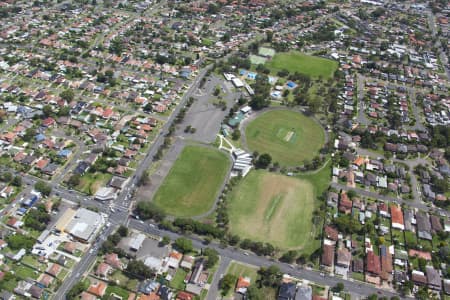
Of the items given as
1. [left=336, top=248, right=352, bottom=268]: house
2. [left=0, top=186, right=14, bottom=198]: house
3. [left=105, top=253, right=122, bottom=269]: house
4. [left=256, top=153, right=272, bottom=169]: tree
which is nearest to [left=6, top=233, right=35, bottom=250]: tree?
[left=0, top=186, right=14, bottom=198]: house

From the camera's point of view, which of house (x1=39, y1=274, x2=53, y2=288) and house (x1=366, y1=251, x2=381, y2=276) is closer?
house (x1=39, y1=274, x2=53, y2=288)

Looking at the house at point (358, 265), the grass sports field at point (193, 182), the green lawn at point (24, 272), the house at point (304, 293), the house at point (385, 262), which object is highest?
the grass sports field at point (193, 182)

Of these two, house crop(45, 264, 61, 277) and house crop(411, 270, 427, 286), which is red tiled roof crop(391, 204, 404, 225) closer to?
house crop(411, 270, 427, 286)

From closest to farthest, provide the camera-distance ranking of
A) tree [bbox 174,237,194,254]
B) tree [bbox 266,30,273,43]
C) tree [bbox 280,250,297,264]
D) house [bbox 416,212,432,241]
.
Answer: tree [bbox 280,250,297,264], tree [bbox 174,237,194,254], house [bbox 416,212,432,241], tree [bbox 266,30,273,43]

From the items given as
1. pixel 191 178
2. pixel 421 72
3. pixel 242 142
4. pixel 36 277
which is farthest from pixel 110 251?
pixel 421 72

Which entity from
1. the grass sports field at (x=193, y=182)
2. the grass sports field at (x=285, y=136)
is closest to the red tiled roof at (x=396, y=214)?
the grass sports field at (x=285, y=136)

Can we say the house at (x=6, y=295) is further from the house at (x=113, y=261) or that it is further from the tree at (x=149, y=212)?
the tree at (x=149, y=212)
